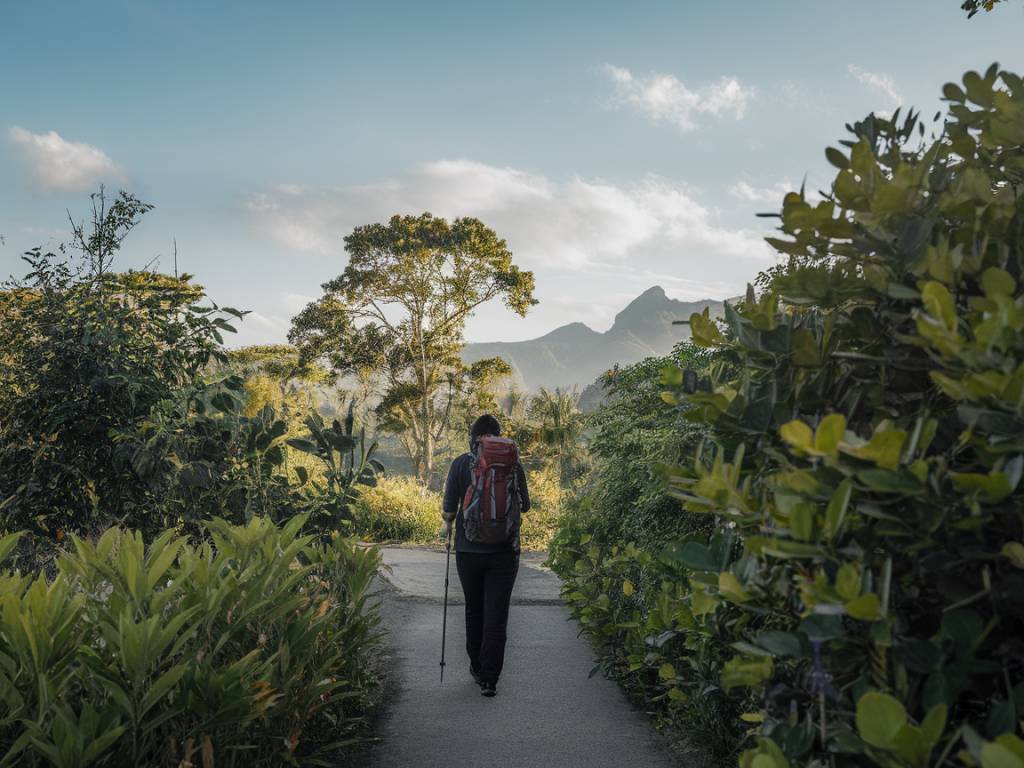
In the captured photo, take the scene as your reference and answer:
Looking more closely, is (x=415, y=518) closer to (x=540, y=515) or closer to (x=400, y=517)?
(x=400, y=517)

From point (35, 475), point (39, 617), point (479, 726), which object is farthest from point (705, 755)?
point (35, 475)

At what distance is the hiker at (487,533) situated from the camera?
5730 mm

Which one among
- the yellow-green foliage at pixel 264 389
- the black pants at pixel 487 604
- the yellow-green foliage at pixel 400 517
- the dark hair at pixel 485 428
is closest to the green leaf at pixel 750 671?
the black pants at pixel 487 604

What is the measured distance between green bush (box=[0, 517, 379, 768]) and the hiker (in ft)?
6.05

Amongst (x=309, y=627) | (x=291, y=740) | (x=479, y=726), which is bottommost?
(x=479, y=726)

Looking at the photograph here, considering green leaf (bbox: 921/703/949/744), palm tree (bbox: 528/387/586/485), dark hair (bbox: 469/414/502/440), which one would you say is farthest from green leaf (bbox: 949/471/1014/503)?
palm tree (bbox: 528/387/586/485)

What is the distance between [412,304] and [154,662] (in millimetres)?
31031

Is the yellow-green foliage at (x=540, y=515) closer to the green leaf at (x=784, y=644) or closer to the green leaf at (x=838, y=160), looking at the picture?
the green leaf at (x=838, y=160)

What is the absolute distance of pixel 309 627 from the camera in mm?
3699

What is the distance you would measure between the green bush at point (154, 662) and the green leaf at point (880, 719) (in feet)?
6.44

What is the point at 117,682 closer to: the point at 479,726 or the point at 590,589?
the point at 479,726

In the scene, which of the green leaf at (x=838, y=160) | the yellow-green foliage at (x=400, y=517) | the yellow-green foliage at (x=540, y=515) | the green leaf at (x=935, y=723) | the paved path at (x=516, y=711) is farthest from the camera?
Answer: the yellow-green foliage at (x=400, y=517)

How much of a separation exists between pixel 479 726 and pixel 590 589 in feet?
5.43

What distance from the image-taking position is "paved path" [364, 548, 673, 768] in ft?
14.4
